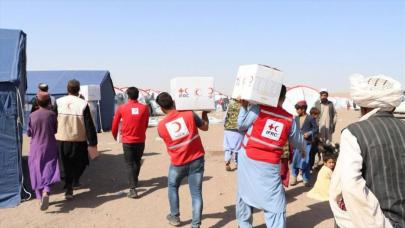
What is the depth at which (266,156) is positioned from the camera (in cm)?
409

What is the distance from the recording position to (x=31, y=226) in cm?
531

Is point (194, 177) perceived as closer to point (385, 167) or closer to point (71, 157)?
point (71, 157)

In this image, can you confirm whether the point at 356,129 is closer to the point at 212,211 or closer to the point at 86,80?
the point at 212,211

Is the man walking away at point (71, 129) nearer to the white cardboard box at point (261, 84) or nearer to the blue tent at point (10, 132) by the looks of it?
the blue tent at point (10, 132)

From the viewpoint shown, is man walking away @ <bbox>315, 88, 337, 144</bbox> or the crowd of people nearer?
the crowd of people

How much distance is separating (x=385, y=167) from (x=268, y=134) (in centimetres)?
187

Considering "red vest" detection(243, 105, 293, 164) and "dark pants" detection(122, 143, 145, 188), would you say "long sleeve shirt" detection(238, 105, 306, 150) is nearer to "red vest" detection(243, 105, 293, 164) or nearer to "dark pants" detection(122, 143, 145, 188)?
"red vest" detection(243, 105, 293, 164)

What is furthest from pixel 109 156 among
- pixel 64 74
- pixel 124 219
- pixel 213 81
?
pixel 64 74

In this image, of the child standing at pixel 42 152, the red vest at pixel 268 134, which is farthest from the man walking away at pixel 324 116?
the child standing at pixel 42 152

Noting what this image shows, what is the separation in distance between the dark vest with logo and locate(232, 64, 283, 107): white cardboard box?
169cm

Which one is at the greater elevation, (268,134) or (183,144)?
(268,134)

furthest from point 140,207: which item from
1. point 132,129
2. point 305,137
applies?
point 305,137

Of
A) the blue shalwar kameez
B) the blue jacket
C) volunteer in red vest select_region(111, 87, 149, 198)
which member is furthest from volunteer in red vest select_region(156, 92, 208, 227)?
the blue jacket

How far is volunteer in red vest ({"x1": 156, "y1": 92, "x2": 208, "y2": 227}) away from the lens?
4.74 metres
